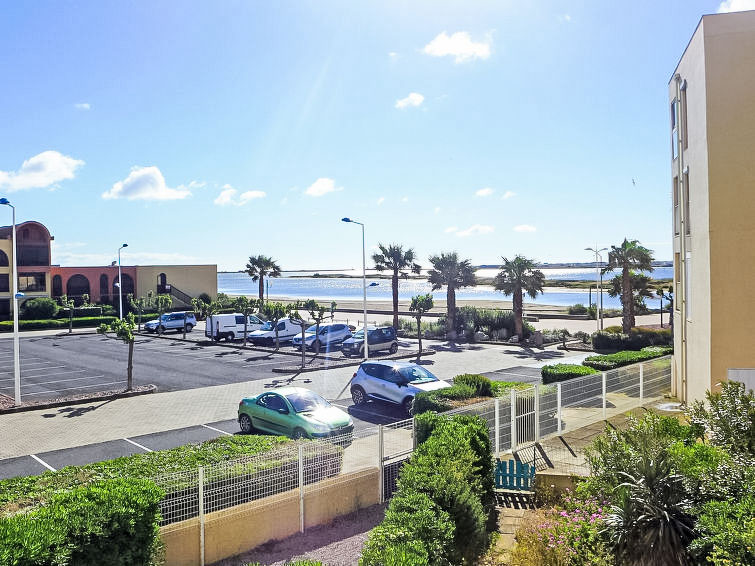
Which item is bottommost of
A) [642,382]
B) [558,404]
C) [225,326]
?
[642,382]

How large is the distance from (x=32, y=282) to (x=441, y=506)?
59.5 meters

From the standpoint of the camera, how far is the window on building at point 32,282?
5478cm

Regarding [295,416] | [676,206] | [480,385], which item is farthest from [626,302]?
[295,416]

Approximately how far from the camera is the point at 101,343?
39938 mm

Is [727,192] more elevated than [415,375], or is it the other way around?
[727,192]

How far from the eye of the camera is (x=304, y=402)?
14273 mm

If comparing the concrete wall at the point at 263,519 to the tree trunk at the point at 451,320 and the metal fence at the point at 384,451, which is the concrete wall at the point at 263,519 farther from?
the tree trunk at the point at 451,320

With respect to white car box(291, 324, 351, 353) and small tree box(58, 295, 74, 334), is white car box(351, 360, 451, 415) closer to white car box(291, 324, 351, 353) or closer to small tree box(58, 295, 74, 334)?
white car box(291, 324, 351, 353)

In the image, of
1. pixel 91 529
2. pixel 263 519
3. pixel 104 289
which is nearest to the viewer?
pixel 91 529

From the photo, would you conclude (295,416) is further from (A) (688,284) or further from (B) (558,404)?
(A) (688,284)

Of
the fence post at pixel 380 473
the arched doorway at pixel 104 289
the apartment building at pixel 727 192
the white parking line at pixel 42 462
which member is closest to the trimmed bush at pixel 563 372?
the apartment building at pixel 727 192

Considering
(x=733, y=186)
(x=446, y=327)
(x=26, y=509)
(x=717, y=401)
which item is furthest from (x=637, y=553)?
(x=446, y=327)

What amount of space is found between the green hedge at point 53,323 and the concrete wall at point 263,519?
45.7 meters

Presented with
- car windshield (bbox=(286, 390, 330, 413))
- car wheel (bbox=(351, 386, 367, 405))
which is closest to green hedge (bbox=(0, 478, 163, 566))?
car windshield (bbox=(286, 390, 330, 413))
